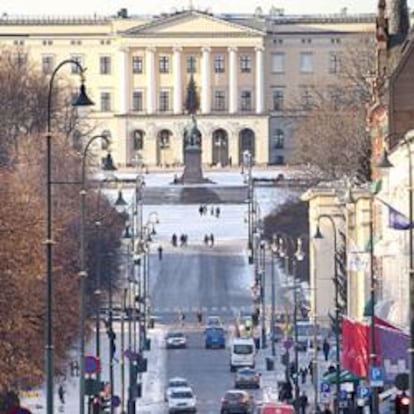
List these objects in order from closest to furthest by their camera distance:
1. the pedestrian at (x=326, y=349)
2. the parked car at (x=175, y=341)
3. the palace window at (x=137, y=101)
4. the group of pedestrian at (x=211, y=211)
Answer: the pedestrian at (x=326, y=349) → the parked car at (x=175, y=341) → the group of pedestrian at (x=211, y=211) → the palace window at (x=137, y=101)

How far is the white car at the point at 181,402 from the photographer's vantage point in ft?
203

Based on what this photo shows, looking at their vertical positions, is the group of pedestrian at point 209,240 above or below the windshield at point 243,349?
above

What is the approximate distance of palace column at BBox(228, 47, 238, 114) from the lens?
18938cm

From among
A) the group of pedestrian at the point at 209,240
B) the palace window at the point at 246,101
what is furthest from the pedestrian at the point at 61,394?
the palace window at the point at 246,101

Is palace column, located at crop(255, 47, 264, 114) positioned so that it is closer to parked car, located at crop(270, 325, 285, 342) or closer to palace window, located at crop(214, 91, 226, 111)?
palace window, located at crop(214, 91, 226, 111)

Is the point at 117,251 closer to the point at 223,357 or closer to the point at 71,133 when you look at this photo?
the point at 223,357

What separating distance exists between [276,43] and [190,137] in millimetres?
32671

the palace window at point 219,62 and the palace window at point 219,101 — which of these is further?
the palace window at point 219,62

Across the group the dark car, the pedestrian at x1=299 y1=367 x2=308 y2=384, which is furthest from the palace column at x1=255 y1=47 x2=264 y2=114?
the dark car

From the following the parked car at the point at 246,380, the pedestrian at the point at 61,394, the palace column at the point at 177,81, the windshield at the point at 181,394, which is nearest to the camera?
the pedestrian at the point at 61,394

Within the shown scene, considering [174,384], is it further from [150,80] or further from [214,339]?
[150,80]

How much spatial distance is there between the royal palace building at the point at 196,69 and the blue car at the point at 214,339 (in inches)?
3809

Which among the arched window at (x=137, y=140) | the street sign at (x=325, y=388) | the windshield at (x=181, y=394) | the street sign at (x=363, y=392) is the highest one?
the arched window at (x=137, y=140)

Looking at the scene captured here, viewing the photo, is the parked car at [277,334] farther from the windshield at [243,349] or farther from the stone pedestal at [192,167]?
the stone pedestal at [192,167]
